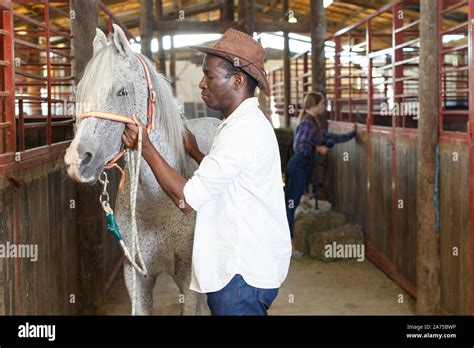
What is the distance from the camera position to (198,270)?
221cm

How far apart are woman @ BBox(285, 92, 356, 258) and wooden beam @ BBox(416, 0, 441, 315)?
2.37m

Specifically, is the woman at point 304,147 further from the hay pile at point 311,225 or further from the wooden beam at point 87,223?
the wooden beam at point 87,223

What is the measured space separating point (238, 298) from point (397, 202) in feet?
12.1

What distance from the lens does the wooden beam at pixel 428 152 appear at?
4.45m

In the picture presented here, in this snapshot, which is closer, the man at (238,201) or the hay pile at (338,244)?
the man at (238,201)

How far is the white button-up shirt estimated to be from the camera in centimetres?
209

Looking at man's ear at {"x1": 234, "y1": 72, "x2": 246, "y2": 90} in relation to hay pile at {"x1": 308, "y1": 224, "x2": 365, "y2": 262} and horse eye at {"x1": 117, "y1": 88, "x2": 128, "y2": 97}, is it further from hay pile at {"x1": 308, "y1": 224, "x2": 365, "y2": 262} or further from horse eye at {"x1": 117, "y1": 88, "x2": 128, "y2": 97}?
hay pile at {"x1": 308, "y1": 224, "x2": 365, "y2": 262}

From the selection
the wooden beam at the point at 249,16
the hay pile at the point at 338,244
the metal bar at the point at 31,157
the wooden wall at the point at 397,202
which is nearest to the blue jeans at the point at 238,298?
the metal bar at the point at 31,157

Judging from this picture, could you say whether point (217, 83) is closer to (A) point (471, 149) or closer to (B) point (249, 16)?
(A) point (471, 149)

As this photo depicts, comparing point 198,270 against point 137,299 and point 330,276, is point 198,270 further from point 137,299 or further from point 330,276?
point 330,276

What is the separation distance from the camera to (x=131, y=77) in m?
2.40

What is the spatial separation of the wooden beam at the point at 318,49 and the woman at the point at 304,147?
1745mm

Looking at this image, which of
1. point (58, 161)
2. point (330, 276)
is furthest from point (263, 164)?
point (330, 276)

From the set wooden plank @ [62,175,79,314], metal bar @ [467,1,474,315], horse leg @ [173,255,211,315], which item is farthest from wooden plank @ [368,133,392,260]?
horse leg @ [173,255,211,315]
